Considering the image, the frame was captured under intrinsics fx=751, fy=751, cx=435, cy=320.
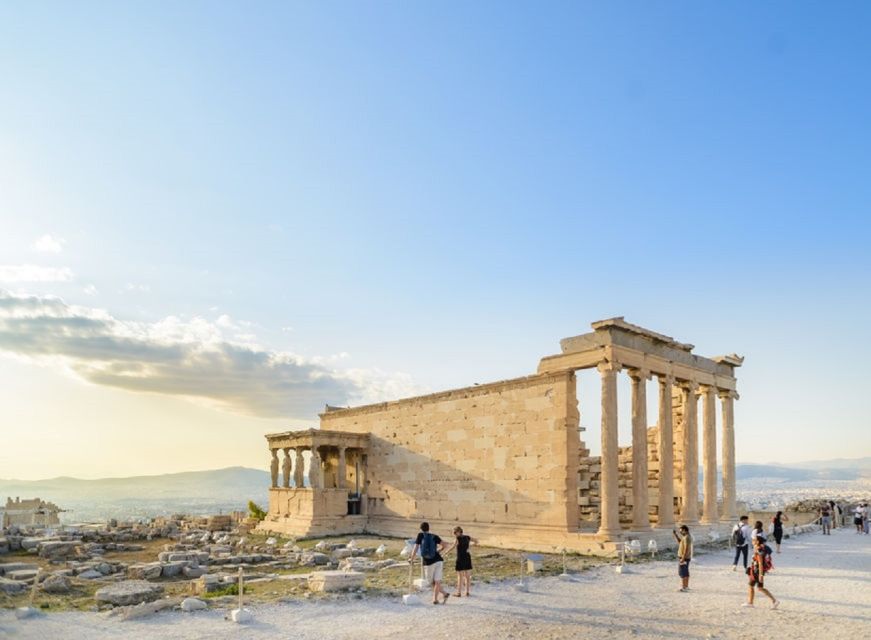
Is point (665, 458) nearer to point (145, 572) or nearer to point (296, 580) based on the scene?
point (296, 580)

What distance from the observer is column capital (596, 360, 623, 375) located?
20.9 m

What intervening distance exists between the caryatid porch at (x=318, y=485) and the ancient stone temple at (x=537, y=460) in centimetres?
5

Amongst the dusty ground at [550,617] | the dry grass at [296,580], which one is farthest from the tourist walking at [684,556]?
the dry grass at [296,580]

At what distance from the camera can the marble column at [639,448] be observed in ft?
72.1

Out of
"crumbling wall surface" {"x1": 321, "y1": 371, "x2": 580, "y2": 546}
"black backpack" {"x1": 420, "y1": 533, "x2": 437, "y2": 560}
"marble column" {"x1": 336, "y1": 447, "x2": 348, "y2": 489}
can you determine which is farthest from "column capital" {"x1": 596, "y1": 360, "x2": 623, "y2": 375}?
"marble column" {"x1": 336, "y1": 447, "x2": 348, "y2": 489}

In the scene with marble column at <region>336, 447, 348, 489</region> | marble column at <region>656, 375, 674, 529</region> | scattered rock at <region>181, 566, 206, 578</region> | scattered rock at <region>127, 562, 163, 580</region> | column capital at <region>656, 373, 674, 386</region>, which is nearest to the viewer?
scattered rock at <region>127, 562, 163, 580</region>

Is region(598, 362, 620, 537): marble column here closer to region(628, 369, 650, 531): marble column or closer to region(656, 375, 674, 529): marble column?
region(628, 369, 650, 531): marble column

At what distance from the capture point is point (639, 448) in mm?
22312

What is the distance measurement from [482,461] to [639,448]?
5.07 meters

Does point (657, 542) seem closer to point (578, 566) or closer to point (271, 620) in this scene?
point (578, 566)

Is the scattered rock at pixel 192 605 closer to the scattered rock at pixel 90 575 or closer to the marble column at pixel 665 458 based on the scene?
the scattered rock at pixel 90 575

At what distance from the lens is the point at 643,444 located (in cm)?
2245

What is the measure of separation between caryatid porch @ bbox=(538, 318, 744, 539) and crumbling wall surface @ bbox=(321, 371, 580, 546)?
3.61 ft

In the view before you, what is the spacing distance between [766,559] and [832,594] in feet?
5.80
